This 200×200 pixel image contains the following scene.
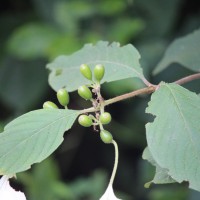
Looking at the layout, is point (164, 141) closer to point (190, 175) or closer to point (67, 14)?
point (190, 175)

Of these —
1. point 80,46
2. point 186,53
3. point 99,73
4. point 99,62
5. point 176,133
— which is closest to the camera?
point 176,133

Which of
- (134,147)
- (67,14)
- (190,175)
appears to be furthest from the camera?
(134,147)

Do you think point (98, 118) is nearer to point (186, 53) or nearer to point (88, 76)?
point (88, 76)

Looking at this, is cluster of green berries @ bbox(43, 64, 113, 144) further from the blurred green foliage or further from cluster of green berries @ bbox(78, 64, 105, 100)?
the blurred green foliage

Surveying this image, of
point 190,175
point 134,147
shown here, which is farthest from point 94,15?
point 190,175

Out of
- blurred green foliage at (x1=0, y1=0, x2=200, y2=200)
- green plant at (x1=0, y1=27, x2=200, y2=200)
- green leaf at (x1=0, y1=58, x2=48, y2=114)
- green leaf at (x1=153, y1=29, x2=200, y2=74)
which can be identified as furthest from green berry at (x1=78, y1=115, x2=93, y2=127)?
green leaf at (x1=0, y1=58, x2=48, y2=114)

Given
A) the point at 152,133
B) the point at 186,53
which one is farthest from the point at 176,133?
the point at 186,53

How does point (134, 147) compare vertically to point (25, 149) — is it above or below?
below

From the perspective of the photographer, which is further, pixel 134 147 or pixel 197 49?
pixel 134 147
